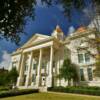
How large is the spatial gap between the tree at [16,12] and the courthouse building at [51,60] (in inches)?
991

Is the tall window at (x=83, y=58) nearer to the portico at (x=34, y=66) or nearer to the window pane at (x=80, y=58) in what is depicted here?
the window pane at (x=80, y=58)

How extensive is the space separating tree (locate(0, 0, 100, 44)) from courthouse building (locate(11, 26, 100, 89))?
25.2m

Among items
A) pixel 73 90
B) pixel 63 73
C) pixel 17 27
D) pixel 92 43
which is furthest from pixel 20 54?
pixel 17 27

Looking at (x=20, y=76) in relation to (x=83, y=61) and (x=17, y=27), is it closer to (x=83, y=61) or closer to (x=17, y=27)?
(x=83, y=61)

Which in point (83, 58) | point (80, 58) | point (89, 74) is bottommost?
point (89, 74)

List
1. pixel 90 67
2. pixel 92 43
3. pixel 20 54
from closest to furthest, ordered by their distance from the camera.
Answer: pixel 92 43
pixel 90 67
pixel 20 54

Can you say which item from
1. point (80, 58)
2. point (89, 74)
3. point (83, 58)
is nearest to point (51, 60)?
point (80, 58)

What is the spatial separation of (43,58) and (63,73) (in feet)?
38.2

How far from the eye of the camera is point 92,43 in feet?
53.4

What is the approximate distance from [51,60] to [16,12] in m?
32.6

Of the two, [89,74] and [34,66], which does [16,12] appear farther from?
[34,66]

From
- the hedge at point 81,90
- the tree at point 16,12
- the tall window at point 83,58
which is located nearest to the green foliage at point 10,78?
the hedge at point 81,90

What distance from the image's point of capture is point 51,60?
1502 inches

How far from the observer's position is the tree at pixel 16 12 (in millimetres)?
5527
